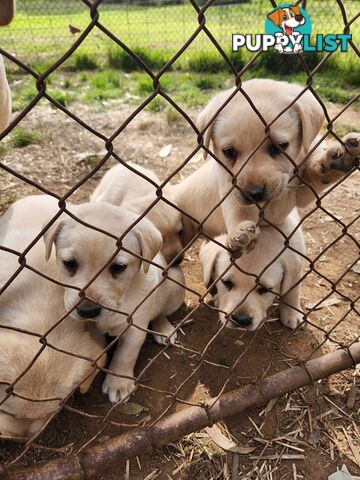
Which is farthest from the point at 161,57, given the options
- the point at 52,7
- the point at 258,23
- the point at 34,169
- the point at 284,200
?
the point at 284,200

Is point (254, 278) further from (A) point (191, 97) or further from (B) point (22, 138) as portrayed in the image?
(A) point (191, 97)

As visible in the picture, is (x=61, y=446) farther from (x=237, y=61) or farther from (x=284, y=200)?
(x=237, y=61)

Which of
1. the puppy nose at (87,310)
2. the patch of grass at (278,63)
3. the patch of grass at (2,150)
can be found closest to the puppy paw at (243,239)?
the puppy nose at (87,310)

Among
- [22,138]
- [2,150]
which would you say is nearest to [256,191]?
[2,150]

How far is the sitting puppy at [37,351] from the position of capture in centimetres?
178

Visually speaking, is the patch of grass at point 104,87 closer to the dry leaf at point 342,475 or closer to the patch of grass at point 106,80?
the patch of grass at point 106,80

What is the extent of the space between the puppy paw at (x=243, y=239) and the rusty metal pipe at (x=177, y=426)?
0.67 meters

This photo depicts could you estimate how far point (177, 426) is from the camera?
80.8 inches

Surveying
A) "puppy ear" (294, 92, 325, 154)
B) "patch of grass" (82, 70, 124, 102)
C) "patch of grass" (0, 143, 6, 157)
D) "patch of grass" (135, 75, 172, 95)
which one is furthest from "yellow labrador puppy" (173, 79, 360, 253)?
"patch of grass" (135, 75, 172, 95)

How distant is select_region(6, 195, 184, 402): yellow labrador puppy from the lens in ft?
6.94

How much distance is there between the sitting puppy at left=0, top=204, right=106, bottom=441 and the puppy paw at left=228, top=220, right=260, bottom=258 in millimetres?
762

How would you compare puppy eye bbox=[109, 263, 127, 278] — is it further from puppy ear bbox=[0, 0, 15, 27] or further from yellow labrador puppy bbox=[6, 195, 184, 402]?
puppy ear bbox=[0, 0, 15, 27]

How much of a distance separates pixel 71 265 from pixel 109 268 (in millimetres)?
178

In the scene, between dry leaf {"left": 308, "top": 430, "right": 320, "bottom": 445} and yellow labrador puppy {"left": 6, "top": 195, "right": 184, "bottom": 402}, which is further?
dry leaf {"left": 308, "top": 430, "right": 320, "bottom": 445}
